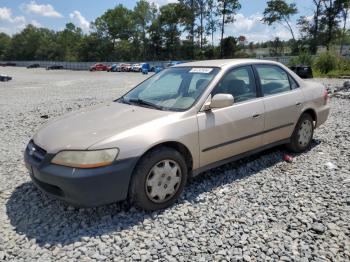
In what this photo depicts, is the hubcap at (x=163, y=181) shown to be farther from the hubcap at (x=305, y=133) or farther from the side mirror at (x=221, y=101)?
the hubcap at (x=305, y=133)

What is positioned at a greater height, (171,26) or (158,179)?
(171,26)

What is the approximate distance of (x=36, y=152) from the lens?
3.35 metres

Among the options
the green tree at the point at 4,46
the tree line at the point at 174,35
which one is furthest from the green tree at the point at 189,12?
the green tree at the point at 4,46

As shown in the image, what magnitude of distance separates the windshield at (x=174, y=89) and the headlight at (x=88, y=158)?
1.02 metres

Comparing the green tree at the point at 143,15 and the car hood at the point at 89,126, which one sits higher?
the green tree at the point at 143,15

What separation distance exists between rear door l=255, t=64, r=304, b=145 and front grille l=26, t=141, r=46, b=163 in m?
2.88

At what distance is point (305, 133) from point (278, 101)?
1020 millimetres

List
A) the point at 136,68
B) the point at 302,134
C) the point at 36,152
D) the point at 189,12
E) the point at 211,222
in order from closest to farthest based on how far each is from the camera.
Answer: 1. the point at 211,222
2. the point at 36,152
3. the point at 302,134
4. the point at 136,68
5. the point at 189,12

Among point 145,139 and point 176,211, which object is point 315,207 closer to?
point 176,211

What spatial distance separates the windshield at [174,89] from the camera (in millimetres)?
3805

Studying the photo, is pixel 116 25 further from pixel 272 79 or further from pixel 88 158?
pixel 88 158

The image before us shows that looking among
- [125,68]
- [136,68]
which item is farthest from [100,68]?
[136,68]

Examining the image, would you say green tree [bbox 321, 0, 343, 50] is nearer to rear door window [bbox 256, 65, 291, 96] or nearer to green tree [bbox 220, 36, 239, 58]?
green tree [bbox 220, 36, 239, 58]

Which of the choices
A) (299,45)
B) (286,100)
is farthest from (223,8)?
(286,100)
